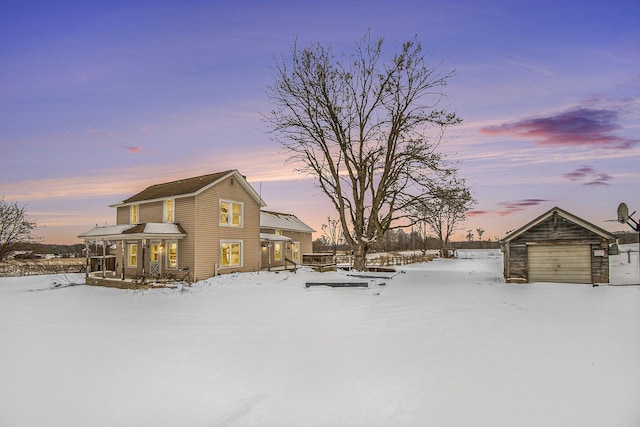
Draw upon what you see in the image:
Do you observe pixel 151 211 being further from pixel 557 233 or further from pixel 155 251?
pixel 557 233

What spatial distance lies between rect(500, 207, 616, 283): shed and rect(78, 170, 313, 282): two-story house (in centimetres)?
1702

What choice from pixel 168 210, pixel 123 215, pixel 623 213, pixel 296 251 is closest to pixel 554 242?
pixel 623 213

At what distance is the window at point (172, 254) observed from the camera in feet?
73.6

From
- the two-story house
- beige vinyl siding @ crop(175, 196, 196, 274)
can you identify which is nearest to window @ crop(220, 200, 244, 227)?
the two-story house

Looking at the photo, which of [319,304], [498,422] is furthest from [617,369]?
[319,304]

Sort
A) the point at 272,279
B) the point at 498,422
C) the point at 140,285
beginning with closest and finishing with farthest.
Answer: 1. the point at 498,422
2. the point at 140,285
3. the point at 272,279

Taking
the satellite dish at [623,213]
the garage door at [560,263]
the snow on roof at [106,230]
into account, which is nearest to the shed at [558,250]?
the garage door at [560,263]

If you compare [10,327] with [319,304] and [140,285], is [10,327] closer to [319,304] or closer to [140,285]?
[140,285]

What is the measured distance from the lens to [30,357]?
26.1 feet

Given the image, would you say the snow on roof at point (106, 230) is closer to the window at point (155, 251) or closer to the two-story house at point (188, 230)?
the two-story house at point (188, 230)

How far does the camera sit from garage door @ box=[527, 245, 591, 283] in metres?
18.4

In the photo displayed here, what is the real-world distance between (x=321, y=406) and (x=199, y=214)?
18.7 meters

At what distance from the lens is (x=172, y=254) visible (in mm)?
22797

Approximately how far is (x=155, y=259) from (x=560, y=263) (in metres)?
24.4
